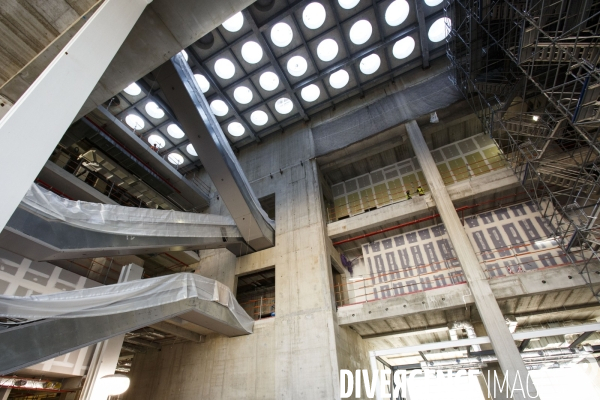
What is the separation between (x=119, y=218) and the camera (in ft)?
26.4

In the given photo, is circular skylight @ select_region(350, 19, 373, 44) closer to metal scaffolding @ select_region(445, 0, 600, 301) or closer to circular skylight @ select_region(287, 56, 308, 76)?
circular skylight @ select_region(287, 56, 308, 76)

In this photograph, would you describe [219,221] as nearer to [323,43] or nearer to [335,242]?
[335,242]

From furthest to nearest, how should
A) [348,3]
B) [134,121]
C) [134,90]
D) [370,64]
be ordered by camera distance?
[134,121] → [370,64] → [134,90] → [348,3]

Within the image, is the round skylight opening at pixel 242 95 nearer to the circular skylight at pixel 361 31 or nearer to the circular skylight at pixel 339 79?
the circular skylight at pixel 339 79

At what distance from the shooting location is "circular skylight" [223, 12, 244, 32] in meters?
12.1

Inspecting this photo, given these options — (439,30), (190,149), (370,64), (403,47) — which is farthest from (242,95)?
(439,30)

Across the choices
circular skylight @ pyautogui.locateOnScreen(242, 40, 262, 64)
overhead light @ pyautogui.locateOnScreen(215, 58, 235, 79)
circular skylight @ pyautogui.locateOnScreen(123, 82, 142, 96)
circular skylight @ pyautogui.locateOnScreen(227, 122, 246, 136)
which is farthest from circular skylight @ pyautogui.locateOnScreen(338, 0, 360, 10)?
circular skylight @ pyautogui.locateOnScreen(123, 82, 142, 96)

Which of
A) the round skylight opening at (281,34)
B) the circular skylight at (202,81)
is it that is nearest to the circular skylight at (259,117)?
the circular skylight at (202,81)

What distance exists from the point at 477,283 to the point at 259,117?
12869 millimetres

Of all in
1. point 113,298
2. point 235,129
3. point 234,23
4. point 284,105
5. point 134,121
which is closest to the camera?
point 113,298

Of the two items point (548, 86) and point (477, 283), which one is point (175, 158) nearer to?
point (477, 283)

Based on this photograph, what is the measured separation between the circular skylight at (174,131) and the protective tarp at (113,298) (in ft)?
33.0

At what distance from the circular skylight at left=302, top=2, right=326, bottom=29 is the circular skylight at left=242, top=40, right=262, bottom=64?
2466 millimetres

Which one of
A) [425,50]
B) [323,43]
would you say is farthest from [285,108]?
[425,50]
